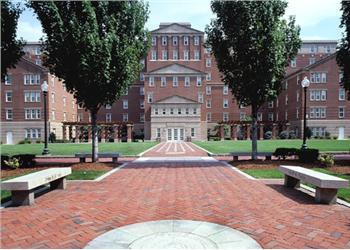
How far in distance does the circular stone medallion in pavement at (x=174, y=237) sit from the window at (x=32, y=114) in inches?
2116

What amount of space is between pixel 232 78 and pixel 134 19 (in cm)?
659

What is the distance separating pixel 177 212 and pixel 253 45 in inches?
454

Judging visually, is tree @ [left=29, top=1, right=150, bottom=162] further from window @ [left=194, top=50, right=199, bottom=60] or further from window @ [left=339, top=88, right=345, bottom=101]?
window @ [left=339, top=88, right=345, bottom=101]

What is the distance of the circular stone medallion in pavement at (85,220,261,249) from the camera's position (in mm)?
5012

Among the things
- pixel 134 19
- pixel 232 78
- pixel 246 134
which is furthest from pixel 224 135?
pixel 134 19

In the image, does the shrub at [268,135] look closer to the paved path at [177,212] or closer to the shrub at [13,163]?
the paved path at [177,212]

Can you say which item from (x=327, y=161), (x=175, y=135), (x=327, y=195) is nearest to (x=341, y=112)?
(x=175, y=135)

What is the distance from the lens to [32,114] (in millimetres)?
53469

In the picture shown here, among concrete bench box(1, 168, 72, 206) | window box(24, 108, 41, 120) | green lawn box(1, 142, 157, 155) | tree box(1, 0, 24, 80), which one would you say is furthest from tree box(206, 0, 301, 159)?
window box(24, 108, 41, 120)

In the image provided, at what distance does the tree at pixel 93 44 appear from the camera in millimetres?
13555

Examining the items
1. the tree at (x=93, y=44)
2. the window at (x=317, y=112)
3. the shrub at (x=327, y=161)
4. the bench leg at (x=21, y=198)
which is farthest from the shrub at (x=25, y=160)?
the window at (x=317, y=112)

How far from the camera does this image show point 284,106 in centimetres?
6238

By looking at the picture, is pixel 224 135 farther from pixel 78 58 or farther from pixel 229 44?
pixel 78 58

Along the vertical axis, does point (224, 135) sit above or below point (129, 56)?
below
